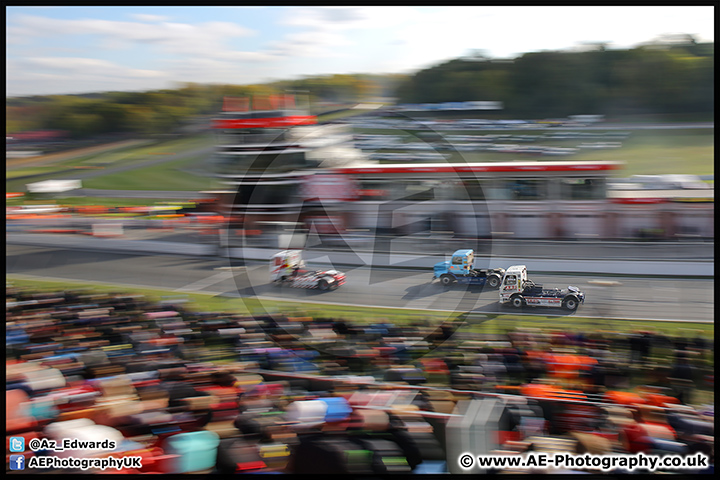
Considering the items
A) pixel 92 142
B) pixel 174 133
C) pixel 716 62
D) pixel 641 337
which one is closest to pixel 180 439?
pixel 641 337

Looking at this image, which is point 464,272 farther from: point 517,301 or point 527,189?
point 527,189

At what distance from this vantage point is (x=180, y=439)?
3896 millimetres

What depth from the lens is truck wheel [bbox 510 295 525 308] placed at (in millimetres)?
6570

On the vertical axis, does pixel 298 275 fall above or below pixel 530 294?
above

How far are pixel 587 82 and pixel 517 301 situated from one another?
659 cm

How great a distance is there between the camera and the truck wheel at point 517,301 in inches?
259

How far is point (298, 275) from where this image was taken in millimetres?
7719

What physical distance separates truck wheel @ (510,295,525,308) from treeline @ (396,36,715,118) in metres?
5.46

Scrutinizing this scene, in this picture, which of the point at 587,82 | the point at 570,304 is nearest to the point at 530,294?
the point at 570,304

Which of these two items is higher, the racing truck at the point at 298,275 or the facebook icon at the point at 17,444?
the racing truck at the point at 298,275

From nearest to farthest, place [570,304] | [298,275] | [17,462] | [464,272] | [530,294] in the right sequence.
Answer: [17,462] → [570,304] → [530,294] → [464,272] → [298,275]

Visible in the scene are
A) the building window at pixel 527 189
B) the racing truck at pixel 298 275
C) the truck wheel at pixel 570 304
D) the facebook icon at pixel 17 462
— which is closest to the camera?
the facebook icon at pixel 17 462

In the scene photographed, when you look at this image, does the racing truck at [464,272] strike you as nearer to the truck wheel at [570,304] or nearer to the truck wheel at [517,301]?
the truck wheel at [517,301]

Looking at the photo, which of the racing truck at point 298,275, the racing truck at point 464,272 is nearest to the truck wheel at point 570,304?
the racing truck at point 464,272
